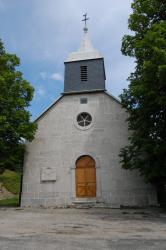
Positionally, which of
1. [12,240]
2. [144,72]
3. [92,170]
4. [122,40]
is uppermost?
[122,40]

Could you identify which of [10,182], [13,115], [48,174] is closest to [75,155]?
[48,174]

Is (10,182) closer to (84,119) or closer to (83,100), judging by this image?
(84,119)

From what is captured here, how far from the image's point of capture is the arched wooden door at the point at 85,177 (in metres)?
17.8

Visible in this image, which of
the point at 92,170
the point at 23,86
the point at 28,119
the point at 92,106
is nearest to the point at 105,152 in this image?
the point at 92,170

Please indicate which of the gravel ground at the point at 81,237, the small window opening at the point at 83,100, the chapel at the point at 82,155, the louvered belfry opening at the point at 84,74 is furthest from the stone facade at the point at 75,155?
the gravel ground at the point at 81,237

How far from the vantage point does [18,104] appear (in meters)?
17.5

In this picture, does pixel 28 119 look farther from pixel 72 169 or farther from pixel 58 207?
pixel 58 207

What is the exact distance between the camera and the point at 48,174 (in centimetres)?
1827

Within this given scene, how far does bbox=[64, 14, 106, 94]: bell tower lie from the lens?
1978 cm

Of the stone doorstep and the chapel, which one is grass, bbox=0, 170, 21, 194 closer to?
the chapel

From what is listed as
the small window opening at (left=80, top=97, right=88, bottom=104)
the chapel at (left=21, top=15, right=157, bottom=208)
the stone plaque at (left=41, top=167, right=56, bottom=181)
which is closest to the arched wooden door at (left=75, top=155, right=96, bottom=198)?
the chapel at (left=21, top=15, right=157, bottom=208)

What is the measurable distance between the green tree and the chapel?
58.0 inches

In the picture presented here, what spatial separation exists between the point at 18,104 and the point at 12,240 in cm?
1124

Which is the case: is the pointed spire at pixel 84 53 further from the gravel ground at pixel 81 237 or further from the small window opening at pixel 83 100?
the gravel ground at pixel 81 237
